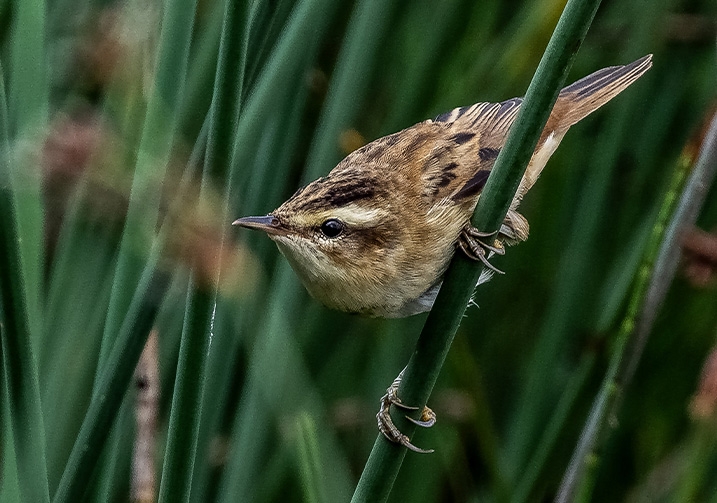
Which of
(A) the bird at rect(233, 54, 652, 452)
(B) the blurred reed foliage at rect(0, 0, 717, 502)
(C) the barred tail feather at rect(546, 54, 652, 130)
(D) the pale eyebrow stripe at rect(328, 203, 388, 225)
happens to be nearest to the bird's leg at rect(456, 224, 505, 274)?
(A) the bird at rect(233, 54, 652, 452)

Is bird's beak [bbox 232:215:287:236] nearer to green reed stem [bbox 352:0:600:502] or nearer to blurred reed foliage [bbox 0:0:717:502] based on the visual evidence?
A: blurred reed foliage [bbox 0:0:717:502]

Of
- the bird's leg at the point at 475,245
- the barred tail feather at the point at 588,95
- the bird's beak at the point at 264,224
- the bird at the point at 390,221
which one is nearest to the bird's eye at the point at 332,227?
the bird at the point at 390,221

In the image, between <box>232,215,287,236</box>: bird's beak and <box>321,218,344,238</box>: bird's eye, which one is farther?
<box>321,218,344,238</box>: bird's eye

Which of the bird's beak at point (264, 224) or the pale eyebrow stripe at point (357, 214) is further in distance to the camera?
the pale eyebrow stripe at point (357, 214)

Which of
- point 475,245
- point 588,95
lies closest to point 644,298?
point 475,245

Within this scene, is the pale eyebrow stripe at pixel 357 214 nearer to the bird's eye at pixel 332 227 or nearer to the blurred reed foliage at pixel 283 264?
the bird's eye at pixel 332 227

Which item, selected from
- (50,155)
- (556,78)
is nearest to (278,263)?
(556,78)

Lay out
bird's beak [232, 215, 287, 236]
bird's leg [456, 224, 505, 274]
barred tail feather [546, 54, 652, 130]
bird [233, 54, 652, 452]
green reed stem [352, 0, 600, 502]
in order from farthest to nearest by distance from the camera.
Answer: barred tail feather [546, 54, 652, 130], bird [233, 54, 652, 452], bird's beak [232, 215, 287, 236], bird's leg [456, 224, 505, 274], green reed stem [352, 0, 600, 502]
